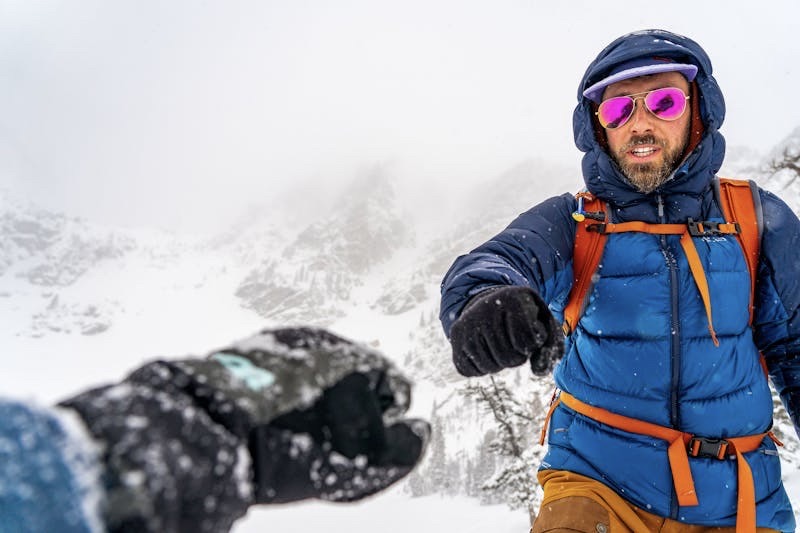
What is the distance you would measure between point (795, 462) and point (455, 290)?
1537 centimetres

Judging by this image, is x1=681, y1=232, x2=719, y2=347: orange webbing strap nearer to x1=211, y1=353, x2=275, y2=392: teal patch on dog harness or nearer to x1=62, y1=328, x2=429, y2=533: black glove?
x1=62, y1=328, x2=429, y2=533: black glove

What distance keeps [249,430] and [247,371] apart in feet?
0.43

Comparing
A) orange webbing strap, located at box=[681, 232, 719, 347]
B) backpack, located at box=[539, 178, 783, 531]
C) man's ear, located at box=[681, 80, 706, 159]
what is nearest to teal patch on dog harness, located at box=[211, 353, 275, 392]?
backpack, located at box=[539, 178, 783, 531]

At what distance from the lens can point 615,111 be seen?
9.83 feet

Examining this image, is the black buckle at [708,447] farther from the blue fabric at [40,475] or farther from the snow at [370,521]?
the snow at [370,521]

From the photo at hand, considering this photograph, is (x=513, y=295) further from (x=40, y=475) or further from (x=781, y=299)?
(x=781, y=299)

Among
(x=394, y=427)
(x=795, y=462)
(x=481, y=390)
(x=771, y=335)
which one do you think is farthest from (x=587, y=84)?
(x=795, y=462)

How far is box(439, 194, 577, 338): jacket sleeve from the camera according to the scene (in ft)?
6.53

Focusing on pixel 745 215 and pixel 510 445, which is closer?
pixel 745 215

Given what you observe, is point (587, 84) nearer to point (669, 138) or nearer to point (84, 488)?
point (669, 138)

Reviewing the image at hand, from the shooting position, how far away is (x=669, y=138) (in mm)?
2840

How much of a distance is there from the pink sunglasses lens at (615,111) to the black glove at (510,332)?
1970 millimetres

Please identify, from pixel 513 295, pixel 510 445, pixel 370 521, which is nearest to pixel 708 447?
pixel 513 295

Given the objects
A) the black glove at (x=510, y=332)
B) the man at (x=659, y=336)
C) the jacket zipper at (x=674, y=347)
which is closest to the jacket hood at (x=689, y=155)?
the man at (x=659, y=336)
